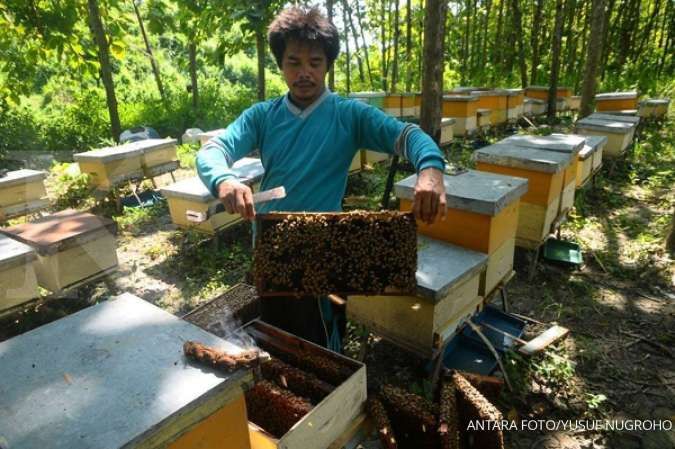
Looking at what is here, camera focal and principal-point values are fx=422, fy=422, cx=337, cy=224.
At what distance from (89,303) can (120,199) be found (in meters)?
2.84

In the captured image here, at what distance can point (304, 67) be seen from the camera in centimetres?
202

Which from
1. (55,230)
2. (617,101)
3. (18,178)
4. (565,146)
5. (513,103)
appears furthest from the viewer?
(513,103)

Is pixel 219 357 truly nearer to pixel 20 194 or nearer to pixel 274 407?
pixel 274 407

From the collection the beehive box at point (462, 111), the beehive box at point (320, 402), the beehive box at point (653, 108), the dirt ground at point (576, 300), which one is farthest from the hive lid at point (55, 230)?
the beehive box at point (653, 108)

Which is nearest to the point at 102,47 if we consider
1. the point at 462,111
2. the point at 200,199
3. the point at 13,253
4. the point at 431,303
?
the point at 200,199

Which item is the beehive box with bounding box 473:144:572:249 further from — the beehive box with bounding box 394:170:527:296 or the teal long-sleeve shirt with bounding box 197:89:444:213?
the teal long-sleeve shirt with bounding box 197:89:444:213

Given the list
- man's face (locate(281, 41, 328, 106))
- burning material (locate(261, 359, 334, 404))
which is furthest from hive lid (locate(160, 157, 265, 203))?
burning material (locate(261, 359, 334, 404))

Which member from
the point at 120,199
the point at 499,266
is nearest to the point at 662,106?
the point at 499,266

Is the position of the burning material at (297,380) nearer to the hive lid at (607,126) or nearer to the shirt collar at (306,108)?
the shirt collar at (306,108)

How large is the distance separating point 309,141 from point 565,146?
3027 mm

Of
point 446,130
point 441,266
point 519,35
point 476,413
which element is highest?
point 519,35

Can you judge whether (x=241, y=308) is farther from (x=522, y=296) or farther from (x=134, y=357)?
(x=522, y=296)

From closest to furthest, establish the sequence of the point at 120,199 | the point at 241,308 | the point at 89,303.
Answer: the point at 241,308
the point at 89,303
the point at 120,199

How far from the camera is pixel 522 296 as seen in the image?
4.29m
